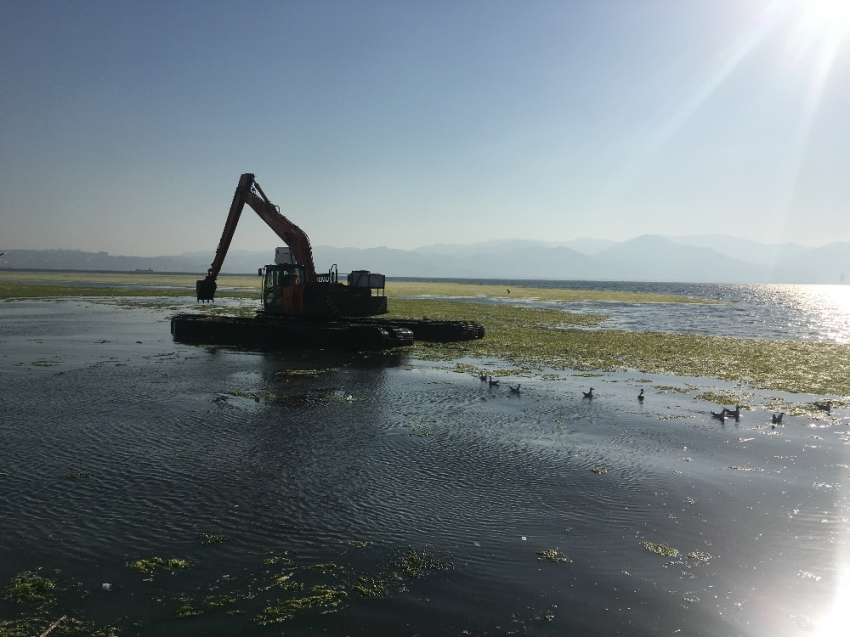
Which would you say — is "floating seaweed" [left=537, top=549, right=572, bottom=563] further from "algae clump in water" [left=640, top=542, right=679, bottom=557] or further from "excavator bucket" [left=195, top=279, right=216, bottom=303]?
"excavator bucket" [left=195, top=279, right=216, bottom=303]

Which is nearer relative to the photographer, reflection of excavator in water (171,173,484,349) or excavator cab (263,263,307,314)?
reflection of excavator in water (171,173,484,349)

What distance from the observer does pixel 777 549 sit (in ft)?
25.6

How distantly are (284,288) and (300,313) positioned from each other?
1737mm

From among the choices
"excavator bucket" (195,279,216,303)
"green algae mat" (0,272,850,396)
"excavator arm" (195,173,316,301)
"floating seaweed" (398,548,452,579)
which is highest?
"excavator arm" (195,173,316,301)

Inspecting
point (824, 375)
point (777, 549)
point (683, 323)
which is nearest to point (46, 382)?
point (777, 549)

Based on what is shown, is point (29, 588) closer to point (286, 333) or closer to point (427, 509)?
point (427, 509)

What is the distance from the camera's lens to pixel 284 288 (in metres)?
30.7

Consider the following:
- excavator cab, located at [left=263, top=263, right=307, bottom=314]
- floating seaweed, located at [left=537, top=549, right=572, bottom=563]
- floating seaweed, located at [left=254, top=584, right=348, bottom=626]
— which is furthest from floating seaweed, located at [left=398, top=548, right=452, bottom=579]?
excavator cab, located at [left=263, top=263, right=307, bottom=314]

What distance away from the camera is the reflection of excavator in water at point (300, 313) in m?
27.5

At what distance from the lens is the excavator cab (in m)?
30.2

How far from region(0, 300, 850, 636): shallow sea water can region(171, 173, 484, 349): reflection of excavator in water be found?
10419 millimetres

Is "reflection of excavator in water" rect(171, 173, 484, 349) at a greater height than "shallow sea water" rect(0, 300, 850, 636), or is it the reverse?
"reflection of excavator in water" rect(171, 173, 484, 349)

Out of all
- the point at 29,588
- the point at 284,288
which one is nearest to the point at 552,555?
the point at 29,588

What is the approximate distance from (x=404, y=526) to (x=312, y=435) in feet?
16.8
